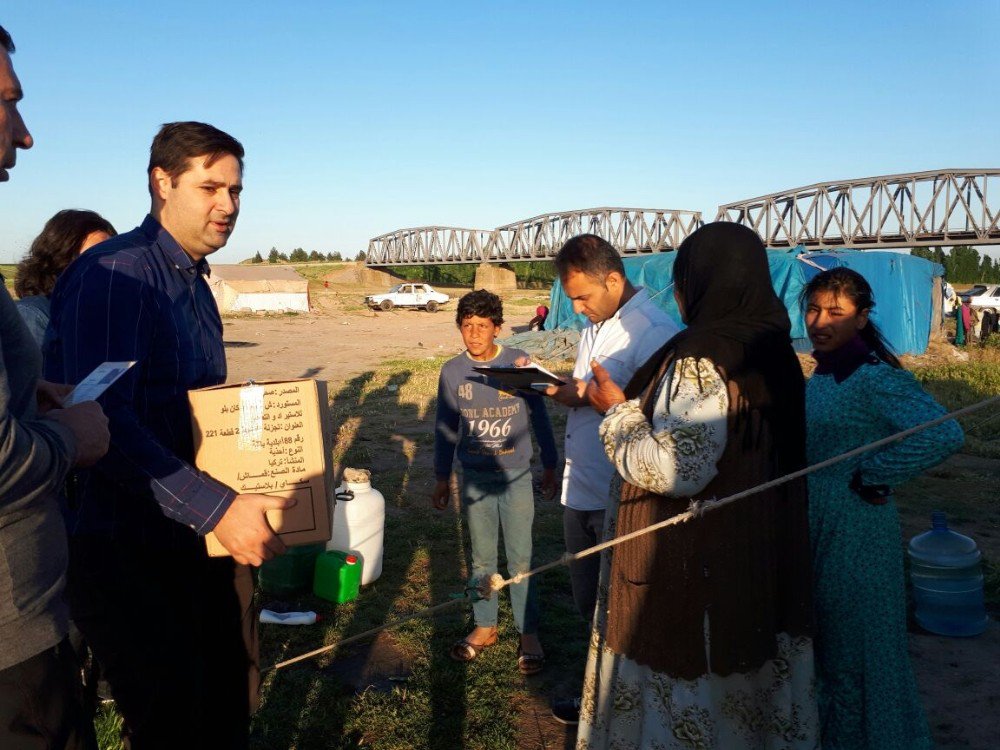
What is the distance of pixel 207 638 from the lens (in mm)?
2340

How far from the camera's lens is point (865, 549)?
2.78m

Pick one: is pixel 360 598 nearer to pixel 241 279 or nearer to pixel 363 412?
pixel 363 412

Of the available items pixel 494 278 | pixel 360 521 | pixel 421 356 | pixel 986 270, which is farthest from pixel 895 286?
pixel 986 270

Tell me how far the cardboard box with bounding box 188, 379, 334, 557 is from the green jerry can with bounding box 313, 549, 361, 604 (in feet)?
8.47

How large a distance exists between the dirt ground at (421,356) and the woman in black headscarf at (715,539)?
130 centimetres

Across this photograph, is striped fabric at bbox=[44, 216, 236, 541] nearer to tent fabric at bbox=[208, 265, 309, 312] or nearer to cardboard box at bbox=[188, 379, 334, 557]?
cardboard box at bbox=[188, 379, 334, 557]

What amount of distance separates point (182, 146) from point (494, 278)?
53.3 metres

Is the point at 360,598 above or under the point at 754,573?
under

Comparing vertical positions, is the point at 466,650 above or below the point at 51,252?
below

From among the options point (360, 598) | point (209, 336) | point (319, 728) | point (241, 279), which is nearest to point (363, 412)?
point (360, 598)

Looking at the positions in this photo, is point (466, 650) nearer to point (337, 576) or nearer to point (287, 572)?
point (337, 576)

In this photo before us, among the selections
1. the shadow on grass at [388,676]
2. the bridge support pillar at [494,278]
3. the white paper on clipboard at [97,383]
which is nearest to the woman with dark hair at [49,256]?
the white paper on clipboard at [97,383]

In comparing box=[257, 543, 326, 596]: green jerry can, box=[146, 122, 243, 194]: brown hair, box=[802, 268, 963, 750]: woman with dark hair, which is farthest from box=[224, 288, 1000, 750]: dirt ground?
box=[146, 122, 243, 194]: brown hair

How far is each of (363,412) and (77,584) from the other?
8.95 meters
